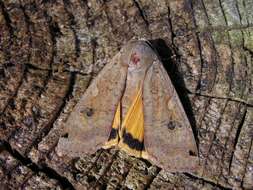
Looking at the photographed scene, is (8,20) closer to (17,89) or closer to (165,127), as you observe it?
(17,89)

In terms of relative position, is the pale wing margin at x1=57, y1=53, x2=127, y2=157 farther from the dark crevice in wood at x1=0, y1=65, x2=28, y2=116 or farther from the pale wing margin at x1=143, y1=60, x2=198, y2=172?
the dark crevice in wood at x1=0, y1=65, x2=28, y2=116

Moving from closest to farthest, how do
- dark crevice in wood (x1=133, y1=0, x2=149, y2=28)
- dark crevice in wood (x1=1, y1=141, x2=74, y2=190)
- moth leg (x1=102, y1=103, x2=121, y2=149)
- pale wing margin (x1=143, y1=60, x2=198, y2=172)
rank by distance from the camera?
dark crevice in wood (x1=1, y1=141, x2=74, y2=190), pale wing margin (x1=143, y1=60, x2=198, y2=172), moth leg (x1=102, y1=103, x2=121, y2=149), dark crevice in wood (x1=133, y1=0, x2=149, y2=28)

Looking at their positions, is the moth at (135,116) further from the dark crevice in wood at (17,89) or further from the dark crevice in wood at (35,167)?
the dark crevice in wood at (17,89)

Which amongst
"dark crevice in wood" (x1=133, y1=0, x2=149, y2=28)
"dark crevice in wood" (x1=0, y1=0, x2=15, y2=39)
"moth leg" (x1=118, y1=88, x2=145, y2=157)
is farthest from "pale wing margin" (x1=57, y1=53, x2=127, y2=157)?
"dark crevice in wood" (x1=0, y1=0, x2=15, y2=39)

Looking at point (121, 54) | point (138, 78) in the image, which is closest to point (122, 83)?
point (138, 78)

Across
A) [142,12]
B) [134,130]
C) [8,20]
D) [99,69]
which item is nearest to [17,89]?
[8,20]

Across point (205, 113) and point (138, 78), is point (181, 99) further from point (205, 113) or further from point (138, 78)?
point (138, 78)
